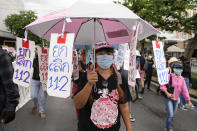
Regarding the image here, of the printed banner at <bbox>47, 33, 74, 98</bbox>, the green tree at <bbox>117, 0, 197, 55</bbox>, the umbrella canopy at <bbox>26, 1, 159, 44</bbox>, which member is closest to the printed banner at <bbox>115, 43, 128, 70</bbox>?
the umbrella canopy at <bbox>26, 1, 159, 44</bbox>

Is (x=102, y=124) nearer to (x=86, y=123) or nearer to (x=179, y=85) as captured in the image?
(x=86, y=123)

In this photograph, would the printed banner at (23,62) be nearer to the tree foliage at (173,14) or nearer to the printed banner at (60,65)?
the printed banner at (60,65)

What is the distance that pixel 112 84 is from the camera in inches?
72.2

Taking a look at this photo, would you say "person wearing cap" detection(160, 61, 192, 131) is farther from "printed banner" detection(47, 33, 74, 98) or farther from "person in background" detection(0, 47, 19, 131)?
"person in background" detection(0, 47, 19, 131)

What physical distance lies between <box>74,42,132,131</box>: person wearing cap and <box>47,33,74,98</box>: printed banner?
20 centimetres

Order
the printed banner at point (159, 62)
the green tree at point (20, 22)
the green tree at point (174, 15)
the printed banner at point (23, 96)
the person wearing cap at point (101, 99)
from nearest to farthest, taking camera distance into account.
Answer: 1. the person wearing cap at point (101, 99)
2. the printed banner at point (159, 62)
3. the printed banner at point (23, 96)
4. the green tree at point (174, 15)
5. the green tree at point (20, 22)

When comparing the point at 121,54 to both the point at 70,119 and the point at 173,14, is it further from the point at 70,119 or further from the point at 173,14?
the point at 173,14

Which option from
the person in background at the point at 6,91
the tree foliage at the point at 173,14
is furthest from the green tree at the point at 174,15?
the person in background at the point at 6,91

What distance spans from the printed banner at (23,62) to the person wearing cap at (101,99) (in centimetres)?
97

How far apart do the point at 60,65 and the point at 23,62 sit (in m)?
0.97

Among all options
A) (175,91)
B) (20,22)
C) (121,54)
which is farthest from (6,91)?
(20,22)

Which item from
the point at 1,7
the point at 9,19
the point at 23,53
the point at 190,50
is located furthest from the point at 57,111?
the point at 1,7

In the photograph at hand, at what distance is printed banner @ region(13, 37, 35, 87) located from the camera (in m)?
2.29

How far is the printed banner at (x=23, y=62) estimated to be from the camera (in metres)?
2.29
